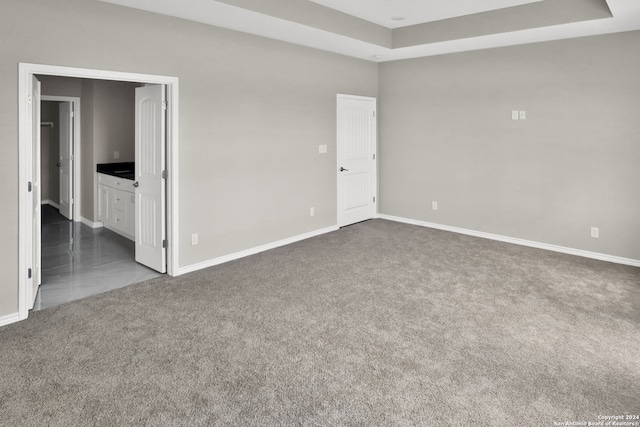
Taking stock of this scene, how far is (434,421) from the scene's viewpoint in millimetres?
2137

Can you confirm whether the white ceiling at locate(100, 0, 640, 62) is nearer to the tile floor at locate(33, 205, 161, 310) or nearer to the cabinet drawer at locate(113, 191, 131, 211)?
the tile floor at locate(33, 205, 161, 310)

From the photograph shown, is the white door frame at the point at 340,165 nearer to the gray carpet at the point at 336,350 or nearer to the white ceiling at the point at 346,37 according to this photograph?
the white ceiling at the point at 346,37

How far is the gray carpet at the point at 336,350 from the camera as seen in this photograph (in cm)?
223

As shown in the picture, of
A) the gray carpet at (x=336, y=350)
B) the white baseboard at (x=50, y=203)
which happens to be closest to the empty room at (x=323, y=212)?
the gray carpet at (x=336, y=350)

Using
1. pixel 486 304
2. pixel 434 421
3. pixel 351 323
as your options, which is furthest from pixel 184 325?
pixel 486 304

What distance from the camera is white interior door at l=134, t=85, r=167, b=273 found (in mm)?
4277

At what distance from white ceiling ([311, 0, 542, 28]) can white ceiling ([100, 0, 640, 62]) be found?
0.24ft

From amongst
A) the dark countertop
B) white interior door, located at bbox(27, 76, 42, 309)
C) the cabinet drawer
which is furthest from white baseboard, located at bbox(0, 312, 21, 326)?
the dark countertop

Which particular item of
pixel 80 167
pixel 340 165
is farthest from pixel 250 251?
pixel 80 167

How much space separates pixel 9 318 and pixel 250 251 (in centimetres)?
247

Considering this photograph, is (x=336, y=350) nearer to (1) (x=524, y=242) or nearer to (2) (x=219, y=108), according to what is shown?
(2) (x=219, y=108)

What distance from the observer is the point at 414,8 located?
470cm

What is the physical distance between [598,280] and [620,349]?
5.31ft

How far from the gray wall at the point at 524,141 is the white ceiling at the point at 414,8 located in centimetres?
104
